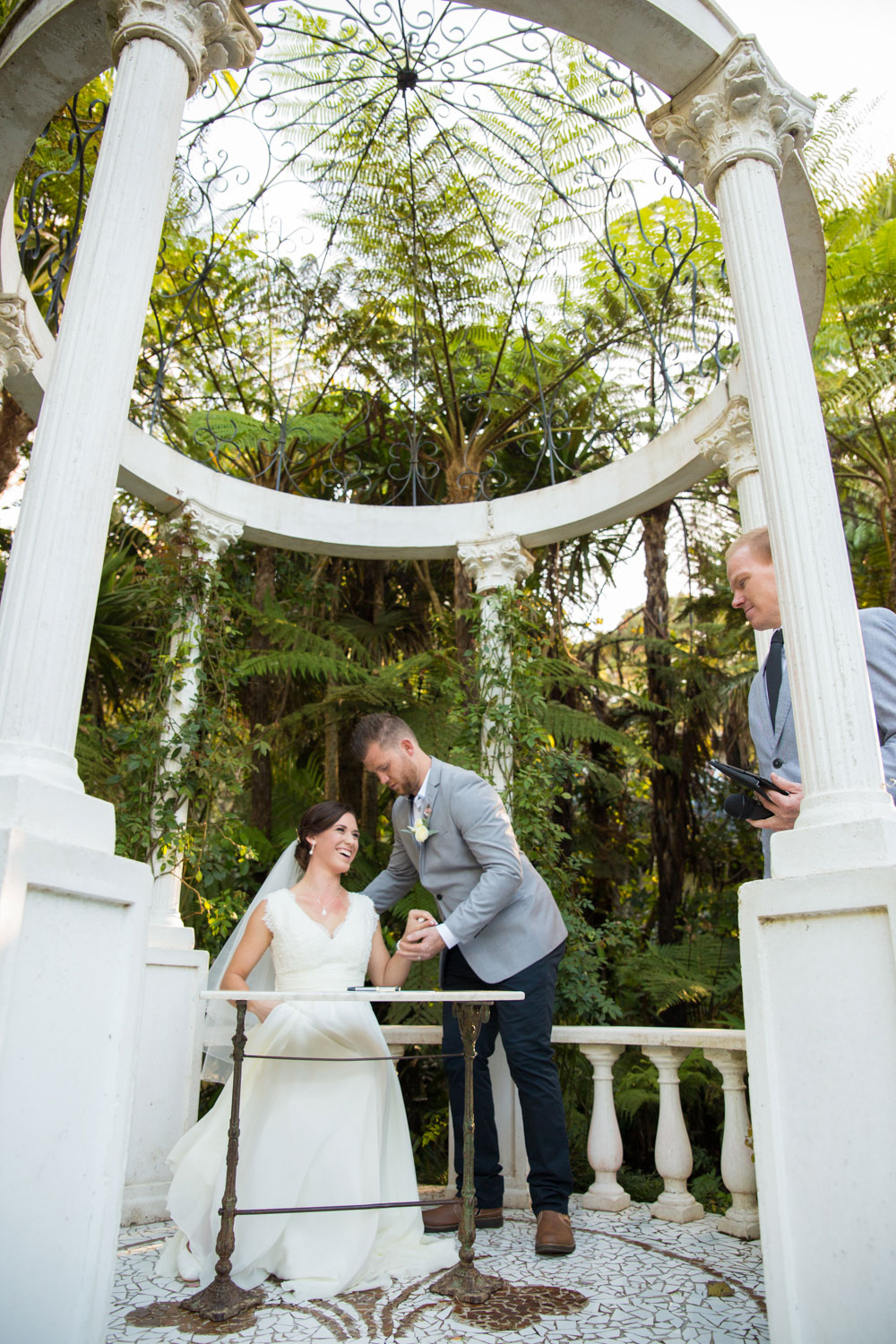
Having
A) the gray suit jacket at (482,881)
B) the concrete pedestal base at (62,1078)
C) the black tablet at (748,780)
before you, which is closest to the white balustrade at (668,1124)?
the gray suit jacket at (482,881)

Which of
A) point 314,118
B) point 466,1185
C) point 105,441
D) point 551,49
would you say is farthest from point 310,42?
point 466,1185

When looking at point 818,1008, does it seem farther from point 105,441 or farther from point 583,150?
point 583,150

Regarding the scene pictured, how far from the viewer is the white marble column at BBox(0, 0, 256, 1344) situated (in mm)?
2084

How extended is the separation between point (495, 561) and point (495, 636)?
22.6 inches

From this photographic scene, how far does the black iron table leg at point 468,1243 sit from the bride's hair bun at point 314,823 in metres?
1.16

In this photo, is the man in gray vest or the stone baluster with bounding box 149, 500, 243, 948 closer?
the man in gray vest

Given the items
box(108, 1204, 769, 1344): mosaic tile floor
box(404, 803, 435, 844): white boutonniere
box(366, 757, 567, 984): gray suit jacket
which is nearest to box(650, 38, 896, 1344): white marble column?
box(108, 1204, 769, 1344): mosaic tile floor

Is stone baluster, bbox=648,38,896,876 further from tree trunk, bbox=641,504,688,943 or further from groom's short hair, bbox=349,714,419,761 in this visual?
tree trunk, bbox=641,504,688,943

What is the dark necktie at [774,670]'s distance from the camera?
3252 mm

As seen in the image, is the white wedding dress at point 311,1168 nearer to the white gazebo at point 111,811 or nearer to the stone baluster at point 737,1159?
the white gazebo at point 111,811

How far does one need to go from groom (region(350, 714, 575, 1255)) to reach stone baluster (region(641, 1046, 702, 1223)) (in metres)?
0.56

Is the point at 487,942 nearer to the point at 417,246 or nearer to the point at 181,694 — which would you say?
the point at 181,694

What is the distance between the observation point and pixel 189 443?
8664 millimetres

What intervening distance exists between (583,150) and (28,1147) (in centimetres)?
747
